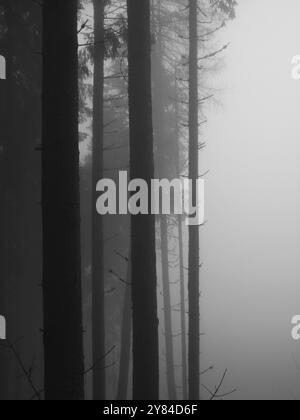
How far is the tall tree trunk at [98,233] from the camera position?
34.6 ft

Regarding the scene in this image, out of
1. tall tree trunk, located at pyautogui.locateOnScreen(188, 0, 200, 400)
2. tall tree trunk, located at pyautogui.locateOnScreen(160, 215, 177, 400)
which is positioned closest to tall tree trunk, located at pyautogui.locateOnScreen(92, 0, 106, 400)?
tall tree trunk, located at pyautogui.locateOnScreen(188, 0, 200, 400)

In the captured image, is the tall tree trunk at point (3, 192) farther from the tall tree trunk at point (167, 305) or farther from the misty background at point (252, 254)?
the tall tree trunk at point (167, 305)

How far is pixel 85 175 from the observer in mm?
16156

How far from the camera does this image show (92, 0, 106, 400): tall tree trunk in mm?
10547

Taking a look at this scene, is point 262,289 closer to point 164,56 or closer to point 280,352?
point 280,352

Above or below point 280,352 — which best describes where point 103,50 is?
above

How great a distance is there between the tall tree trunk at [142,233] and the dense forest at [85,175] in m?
0.01

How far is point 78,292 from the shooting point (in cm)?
476

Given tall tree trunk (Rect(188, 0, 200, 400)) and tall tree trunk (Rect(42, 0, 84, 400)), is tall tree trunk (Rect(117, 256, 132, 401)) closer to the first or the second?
tall tree trunk (Rect(188, 0, 200, 400))

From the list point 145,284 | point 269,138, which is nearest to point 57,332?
point 145,284

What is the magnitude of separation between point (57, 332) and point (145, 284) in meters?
1.83
